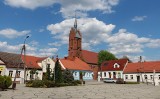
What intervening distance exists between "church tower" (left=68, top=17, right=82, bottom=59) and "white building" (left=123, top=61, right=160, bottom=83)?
80.2ft

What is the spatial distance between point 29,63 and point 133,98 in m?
39.9

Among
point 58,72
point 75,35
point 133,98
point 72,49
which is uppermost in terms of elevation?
point 75,35

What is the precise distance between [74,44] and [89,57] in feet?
30.1

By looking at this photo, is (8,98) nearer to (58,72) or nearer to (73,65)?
(58,72)

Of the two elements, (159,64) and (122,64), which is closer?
(159,64)

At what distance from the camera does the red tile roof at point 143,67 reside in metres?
60.0

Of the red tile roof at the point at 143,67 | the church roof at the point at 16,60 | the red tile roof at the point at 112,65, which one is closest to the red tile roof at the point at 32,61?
the church roof at the point at 16,60

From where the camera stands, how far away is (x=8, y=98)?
18.7 m

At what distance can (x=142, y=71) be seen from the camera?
203 ft

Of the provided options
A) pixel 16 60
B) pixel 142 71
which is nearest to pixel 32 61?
pixel 16 60

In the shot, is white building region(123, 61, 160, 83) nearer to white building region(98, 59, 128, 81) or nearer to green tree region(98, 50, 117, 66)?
white building region(98, 59, 128, 81)

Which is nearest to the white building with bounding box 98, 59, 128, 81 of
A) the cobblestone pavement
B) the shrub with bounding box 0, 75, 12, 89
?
the cobblestone pavement

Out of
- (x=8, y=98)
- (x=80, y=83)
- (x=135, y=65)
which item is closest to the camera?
(x=8, y=98)

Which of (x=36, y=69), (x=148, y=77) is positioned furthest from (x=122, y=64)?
(x=36, y=69)
